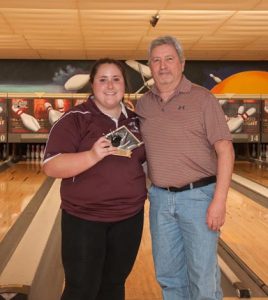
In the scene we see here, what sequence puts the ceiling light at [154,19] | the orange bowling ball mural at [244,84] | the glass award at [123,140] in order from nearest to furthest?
1. the glass award at [123,140]
2. the ceiling light at [154,19]
3. the orange bowling ball mural at [244,84]

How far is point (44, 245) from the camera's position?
3.57 metres

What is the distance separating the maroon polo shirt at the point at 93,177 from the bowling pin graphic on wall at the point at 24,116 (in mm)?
7259

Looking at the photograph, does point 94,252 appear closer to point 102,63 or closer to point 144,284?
point 102,63

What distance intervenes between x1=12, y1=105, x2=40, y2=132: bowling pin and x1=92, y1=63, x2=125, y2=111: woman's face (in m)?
7.23

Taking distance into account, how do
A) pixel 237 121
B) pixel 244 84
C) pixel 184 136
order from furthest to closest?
1. pixel 244 84
2. pixel 237 121
3. pixel 184 136

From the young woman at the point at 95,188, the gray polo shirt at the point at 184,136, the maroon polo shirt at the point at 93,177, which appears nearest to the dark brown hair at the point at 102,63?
the young woman at the point at 95,188

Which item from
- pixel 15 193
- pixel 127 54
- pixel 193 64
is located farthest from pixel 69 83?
pixel 15 193

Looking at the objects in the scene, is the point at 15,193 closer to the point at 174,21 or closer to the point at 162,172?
the point at 174,21

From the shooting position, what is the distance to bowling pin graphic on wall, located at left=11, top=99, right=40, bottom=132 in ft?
29.5

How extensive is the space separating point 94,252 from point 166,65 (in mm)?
819

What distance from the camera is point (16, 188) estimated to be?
6.27 meters

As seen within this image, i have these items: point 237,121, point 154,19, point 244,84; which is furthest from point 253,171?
point 154,19

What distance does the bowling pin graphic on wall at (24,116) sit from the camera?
8992 millimetres

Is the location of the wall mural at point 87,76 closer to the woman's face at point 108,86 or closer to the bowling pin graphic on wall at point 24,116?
the bowling pin graphic on wall at point 24,116
